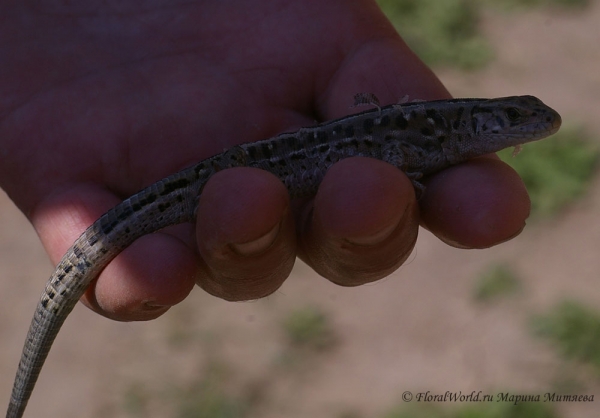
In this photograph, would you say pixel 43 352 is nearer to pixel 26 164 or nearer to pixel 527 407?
pixel 26 164

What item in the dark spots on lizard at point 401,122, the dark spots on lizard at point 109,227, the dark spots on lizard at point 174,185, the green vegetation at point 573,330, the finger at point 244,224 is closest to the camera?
the finger at point 244,224

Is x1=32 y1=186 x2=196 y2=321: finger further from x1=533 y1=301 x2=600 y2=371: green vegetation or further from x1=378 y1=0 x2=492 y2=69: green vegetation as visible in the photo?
x1=378 y1=0 x2=492 y2=69: green vegetation

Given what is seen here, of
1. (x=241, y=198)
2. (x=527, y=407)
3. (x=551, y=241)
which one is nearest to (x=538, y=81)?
(x=551, y=241)

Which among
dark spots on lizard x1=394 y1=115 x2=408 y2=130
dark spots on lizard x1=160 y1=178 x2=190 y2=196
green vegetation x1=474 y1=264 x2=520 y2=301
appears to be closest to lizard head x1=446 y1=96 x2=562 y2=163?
dark spots on lizard x1=394 y1=115 x2=408 y2=130

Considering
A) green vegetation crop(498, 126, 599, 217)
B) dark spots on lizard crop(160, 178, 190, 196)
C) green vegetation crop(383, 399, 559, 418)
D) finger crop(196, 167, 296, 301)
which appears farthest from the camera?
green vegetation crop(498, 126, 599, 217)

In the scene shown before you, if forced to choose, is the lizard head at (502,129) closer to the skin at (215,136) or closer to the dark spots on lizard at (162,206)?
the skin at (215,136)

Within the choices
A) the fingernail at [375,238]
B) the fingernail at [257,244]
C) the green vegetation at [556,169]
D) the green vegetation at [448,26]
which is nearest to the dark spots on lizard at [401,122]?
the fingernail at [375,238]
